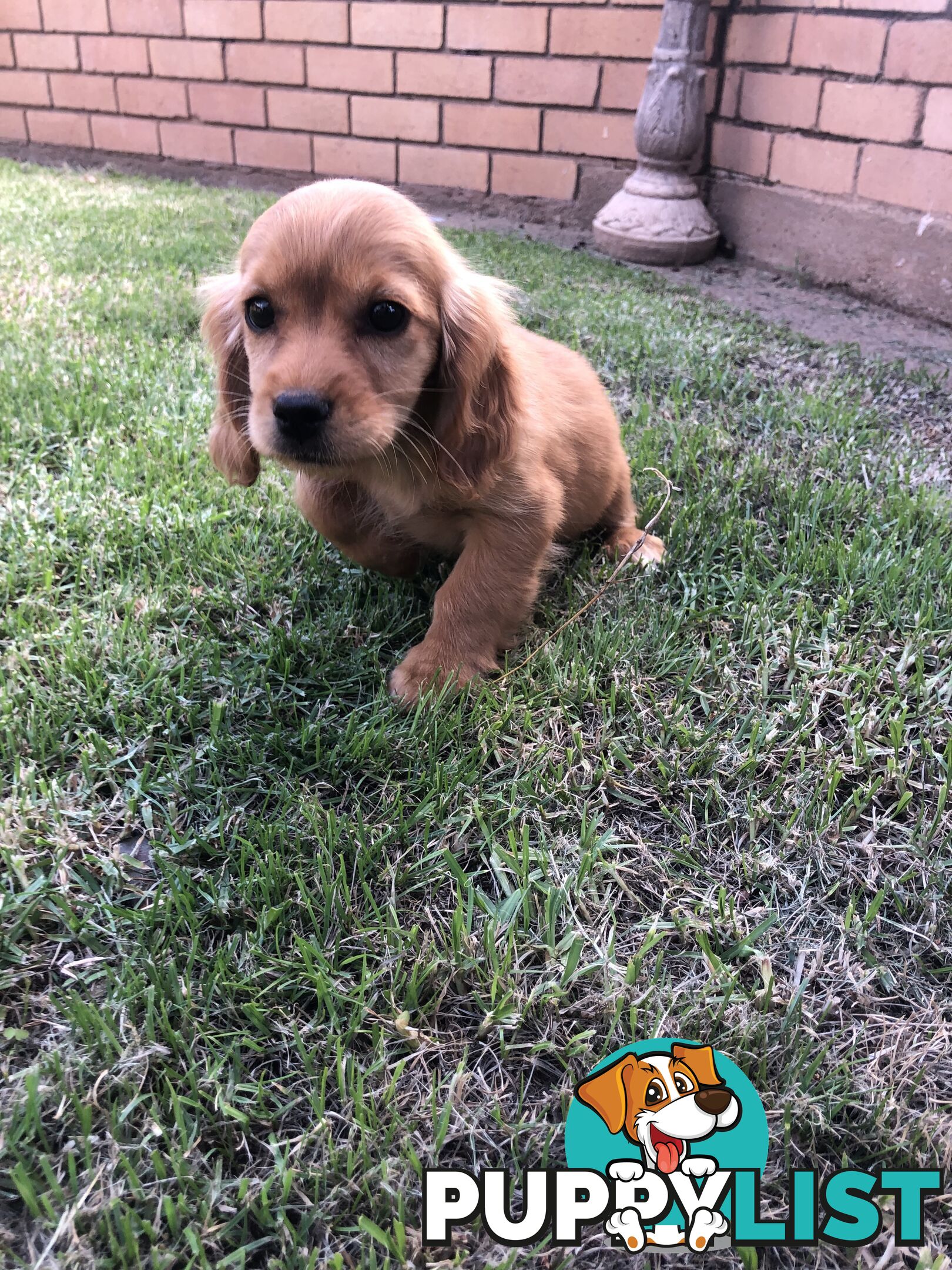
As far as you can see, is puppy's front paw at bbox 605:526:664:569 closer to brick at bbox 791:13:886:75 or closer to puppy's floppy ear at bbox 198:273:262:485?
puppy's floppy ear at bbox 198:273:262:485

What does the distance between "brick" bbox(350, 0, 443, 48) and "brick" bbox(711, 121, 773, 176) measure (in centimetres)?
198

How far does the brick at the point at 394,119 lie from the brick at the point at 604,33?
915 mm

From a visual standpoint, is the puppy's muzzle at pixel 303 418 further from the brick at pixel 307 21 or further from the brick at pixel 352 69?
the brick at pixel 307 21

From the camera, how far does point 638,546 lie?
220cm

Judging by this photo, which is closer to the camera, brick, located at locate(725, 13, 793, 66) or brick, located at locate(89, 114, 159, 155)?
brick, located at locate(725, 13, 793, 66)

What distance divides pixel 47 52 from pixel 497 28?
13.9 ft

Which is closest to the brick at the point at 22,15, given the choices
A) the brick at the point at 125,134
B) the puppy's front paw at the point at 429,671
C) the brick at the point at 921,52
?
the brick at the point at 125,134

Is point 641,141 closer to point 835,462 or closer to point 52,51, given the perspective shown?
point 835,462

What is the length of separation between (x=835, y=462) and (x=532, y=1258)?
2343 millimetres

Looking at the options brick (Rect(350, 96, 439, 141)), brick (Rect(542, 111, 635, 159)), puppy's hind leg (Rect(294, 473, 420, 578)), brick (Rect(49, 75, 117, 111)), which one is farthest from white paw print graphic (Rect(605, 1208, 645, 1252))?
brick (Rect(49, 75, 117, 111))

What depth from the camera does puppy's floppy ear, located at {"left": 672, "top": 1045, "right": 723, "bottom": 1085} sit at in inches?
43.0

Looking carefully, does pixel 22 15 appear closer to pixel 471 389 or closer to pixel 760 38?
pixel 760 38

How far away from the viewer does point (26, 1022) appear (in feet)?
3.74

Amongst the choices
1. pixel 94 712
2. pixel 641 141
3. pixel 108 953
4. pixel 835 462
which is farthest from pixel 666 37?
pixel 108 953
